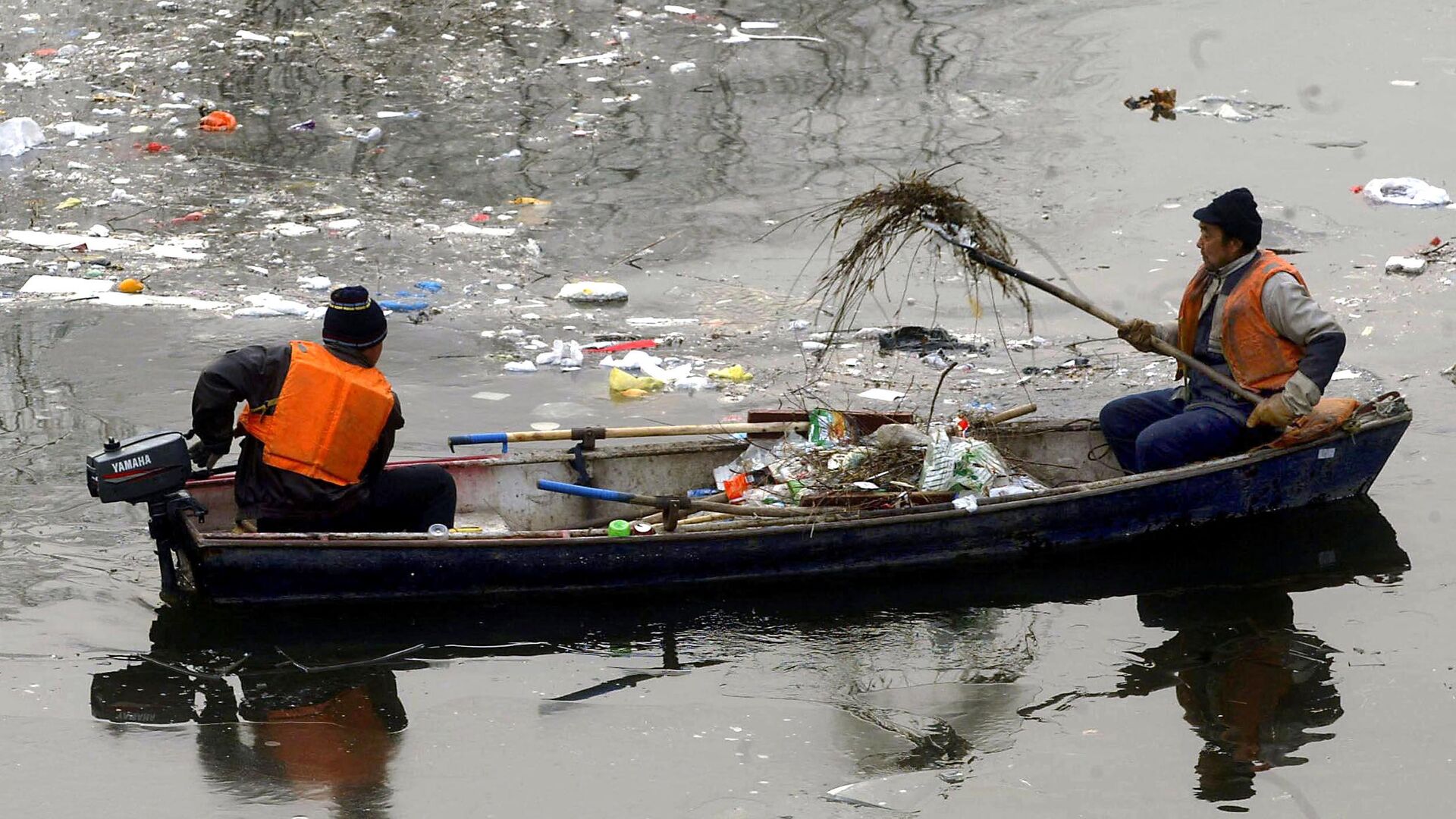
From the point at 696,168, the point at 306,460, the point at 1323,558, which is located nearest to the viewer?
the point at 306,460

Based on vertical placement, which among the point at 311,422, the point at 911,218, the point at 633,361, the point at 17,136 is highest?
the point at 17,136

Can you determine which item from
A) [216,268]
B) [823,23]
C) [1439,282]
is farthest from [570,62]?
[1439,282]

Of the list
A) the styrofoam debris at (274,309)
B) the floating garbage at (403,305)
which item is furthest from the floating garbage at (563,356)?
the styrofoam debris at (274,309)

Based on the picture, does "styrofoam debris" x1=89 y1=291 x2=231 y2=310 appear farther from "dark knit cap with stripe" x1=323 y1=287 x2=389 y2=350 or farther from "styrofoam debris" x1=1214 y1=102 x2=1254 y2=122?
"styrofoam debris" x1=1214 y1=102 x2=1254 y2=122

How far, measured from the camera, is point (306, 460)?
18.7ft

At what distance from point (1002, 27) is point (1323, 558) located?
7.90 meters

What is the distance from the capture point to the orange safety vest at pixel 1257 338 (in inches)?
243

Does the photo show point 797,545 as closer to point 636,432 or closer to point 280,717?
point 636,432

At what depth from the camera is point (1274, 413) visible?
20.2ft

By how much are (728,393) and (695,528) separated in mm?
1993

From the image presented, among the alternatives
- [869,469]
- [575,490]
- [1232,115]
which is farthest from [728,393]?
[1232,115]

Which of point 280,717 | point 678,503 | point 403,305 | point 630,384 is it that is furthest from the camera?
point 403,305

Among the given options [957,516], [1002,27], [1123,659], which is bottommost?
[1123,659]

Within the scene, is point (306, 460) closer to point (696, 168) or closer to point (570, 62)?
point (696, 168)
